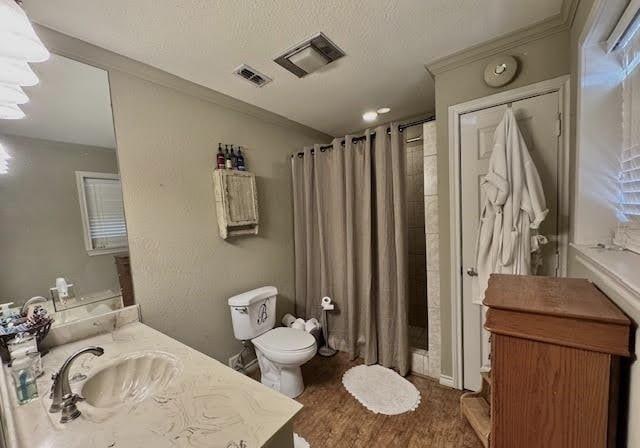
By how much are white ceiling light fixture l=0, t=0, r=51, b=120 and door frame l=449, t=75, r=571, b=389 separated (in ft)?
6.19

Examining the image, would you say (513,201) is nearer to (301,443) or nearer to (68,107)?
(301,443)

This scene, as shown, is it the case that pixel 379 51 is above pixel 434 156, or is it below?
above

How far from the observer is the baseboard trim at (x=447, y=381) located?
73.0 inches

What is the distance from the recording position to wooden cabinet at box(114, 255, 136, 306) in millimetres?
1527

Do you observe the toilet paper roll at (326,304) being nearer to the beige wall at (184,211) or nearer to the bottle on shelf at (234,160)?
the beige wall at (184,211)

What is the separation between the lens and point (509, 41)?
1.48 m

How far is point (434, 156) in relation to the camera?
184 cm

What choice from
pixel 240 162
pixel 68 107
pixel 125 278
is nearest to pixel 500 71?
pixel 240 162

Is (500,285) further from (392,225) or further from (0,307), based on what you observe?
(0,307)

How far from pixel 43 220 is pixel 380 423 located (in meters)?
2.13

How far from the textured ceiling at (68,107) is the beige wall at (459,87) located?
6.58ft

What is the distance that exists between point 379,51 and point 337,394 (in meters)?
2.27

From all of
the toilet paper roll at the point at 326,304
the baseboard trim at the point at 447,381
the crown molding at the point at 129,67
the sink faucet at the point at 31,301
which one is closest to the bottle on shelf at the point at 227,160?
the crown molding at the point at 129,67

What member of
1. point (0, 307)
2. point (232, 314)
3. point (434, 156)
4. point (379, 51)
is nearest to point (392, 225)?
point (434, 156)
